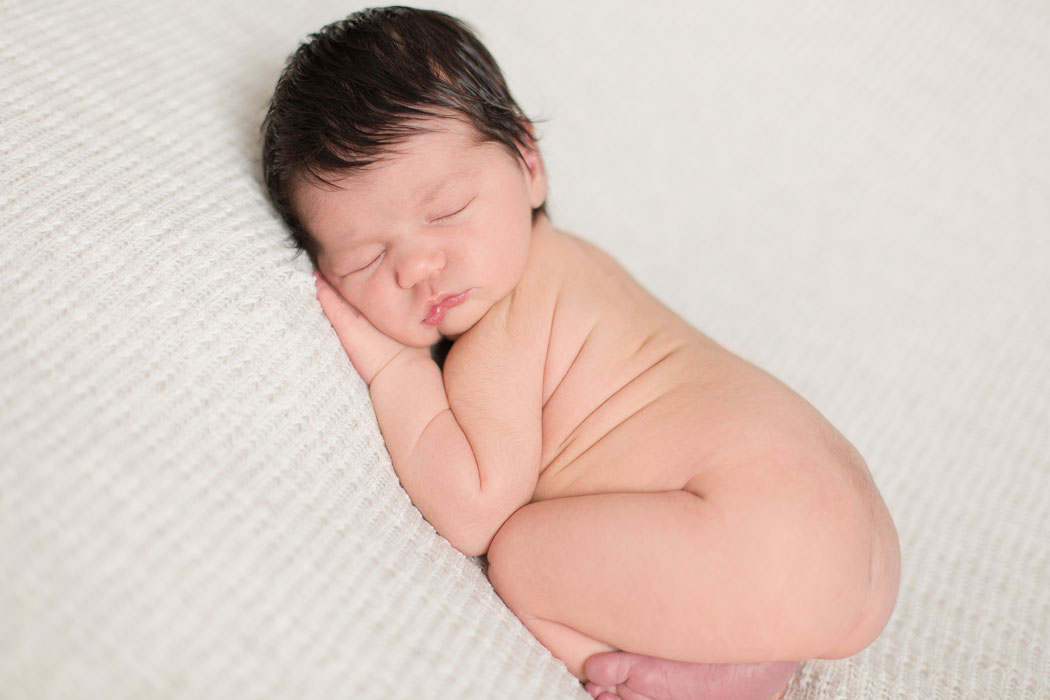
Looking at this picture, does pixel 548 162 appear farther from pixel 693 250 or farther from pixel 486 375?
pixel 486 375

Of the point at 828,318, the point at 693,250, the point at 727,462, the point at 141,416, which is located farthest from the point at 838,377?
the point at 141,416

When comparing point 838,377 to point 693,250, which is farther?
point 693,250

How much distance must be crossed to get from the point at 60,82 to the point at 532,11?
3.02 feet

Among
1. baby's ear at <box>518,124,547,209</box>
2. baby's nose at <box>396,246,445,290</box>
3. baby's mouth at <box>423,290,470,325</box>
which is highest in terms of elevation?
baby's ear at <box>518,124,547,209</box>

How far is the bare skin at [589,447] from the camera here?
847 mm

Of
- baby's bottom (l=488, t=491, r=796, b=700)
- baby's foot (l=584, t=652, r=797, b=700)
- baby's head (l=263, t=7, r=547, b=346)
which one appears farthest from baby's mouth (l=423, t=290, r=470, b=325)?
baby's foot (l=584, t=652, r=797, b=700)

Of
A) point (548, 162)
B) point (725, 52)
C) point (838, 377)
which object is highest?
point (725, 52)

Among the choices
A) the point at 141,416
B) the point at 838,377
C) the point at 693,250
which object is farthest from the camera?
the point at 693,250

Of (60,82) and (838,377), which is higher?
(60,82)

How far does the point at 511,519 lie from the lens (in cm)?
95

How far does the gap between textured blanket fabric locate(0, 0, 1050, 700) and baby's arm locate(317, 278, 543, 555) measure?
0.03m

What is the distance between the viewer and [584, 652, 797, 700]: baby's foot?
2.93ft

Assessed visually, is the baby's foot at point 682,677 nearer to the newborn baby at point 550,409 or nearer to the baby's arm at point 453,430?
the newborn baby at point 550,409

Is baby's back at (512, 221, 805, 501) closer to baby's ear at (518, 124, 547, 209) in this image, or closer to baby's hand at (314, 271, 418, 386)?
baby's ear at (518, 124, 547, 209)
